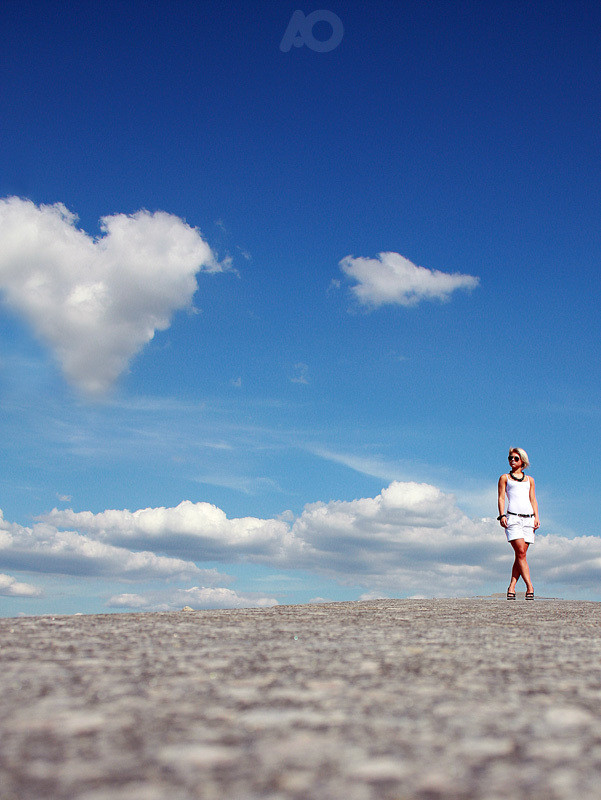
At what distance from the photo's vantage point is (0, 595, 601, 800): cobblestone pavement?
5.15 feet

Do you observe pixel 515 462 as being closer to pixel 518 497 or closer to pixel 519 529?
pixel 518 497

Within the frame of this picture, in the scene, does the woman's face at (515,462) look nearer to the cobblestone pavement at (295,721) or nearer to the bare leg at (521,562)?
the bare leg at (521,562)

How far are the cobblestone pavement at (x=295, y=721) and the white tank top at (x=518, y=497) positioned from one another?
8613mm

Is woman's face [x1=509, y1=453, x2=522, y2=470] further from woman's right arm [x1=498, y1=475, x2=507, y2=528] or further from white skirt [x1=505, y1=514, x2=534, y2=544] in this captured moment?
white skirt [x1=505, y1=514, x2=534, y2=544]

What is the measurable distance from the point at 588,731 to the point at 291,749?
1022 mm

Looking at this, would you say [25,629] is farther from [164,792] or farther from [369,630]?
[164,792]

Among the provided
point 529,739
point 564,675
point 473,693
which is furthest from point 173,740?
point 564,675

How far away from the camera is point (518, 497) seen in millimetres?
12070

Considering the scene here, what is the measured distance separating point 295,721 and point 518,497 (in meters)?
11.0

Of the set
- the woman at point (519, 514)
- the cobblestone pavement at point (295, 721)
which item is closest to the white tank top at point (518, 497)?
the woman at point (519, 514)

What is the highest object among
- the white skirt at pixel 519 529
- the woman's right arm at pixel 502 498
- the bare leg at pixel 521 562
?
the woman's right arm at pixel 502 498

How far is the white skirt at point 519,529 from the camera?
1183 cm

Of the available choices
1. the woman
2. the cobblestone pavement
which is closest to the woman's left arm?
the woman

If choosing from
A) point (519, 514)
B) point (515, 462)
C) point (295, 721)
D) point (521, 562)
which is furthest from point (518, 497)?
point (295, 721)
